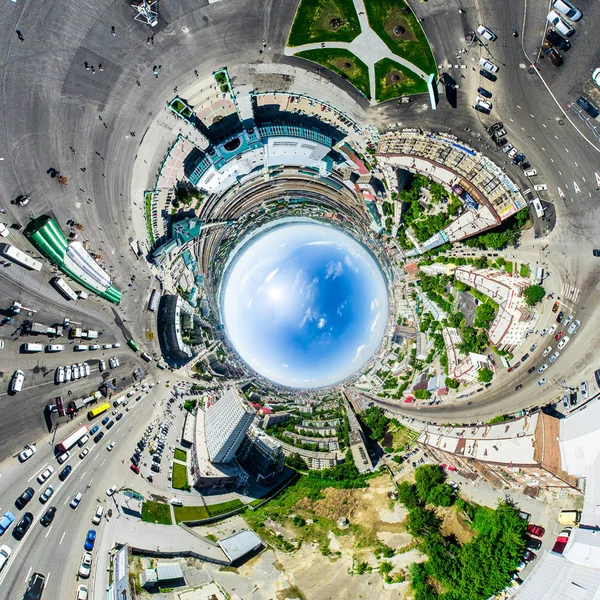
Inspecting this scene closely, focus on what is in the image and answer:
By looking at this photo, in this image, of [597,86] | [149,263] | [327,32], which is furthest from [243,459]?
[597,86]

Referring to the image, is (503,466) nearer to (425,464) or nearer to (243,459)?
(425,464)

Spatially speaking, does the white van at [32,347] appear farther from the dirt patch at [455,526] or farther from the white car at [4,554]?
the dirt patch at [455,526]

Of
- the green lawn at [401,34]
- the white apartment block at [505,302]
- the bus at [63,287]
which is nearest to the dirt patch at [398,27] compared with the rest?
the green lawn at [401,34]

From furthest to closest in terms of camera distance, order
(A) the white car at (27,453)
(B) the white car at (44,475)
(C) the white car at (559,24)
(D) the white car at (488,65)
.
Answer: (D) the white car at (488,65) → (B) the white car at (44,475) → (A) the white car at (27,453) → (C) the white car at (559,24)

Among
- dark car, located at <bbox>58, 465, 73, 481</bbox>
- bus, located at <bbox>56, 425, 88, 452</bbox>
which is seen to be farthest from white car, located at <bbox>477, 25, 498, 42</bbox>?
dark car, located at <bbox>58, 465, 73, 481</bbox>

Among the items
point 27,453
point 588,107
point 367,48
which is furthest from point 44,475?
point 588,107

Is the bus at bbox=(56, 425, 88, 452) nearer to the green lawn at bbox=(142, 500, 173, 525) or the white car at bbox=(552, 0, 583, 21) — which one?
the green lawn at bbox=(142, 500, 173, 525)

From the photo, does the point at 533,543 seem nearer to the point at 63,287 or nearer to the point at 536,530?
the point at 536,530
